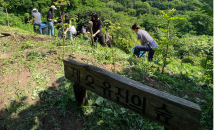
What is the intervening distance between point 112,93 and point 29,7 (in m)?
19.2

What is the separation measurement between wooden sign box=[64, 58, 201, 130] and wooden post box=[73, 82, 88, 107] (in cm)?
19

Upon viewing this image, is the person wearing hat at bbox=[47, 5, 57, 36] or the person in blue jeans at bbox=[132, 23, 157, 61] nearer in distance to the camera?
the person in blue jeans at bbox=[132, 23, 157, 61]

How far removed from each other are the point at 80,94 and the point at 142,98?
3.34ft

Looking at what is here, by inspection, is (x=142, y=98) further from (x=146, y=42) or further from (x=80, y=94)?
(x=146, y=42)

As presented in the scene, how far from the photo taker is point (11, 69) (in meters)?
2.97

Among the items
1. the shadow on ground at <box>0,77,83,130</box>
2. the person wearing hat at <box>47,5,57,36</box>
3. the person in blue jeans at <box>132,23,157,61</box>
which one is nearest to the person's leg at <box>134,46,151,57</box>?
the person in blue jeans at <box>132,23,157,61</box>

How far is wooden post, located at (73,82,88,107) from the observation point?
6.46ft

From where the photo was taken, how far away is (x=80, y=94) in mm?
2016

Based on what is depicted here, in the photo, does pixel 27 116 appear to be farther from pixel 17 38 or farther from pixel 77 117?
pixel 17 38

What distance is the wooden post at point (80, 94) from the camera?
197 cm

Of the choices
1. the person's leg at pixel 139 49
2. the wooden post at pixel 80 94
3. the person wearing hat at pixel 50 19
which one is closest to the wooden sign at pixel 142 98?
the wooden post at pixel 80 94

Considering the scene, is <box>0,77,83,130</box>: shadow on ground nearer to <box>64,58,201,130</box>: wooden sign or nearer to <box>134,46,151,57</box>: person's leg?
<box>64,58,201,130</box>: wooden sign

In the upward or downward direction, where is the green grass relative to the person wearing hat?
downward
